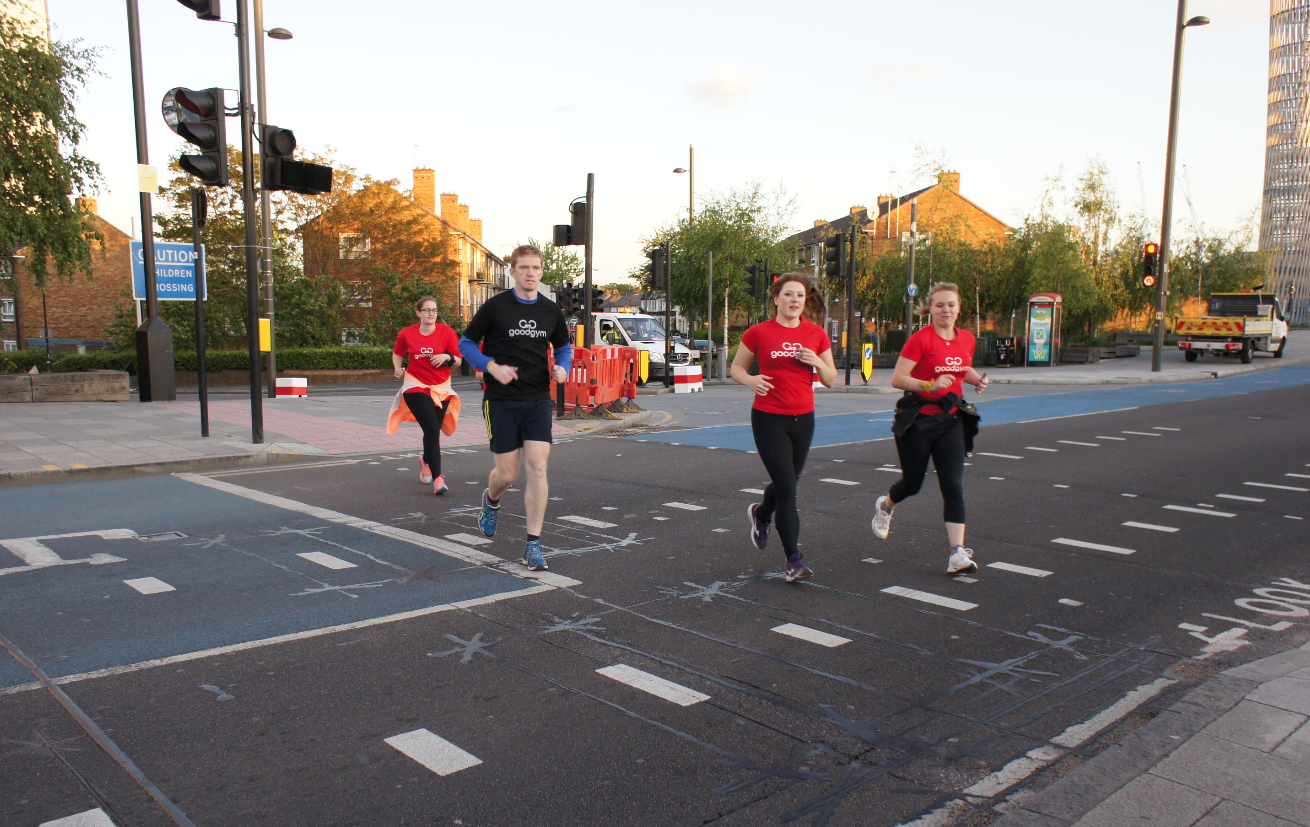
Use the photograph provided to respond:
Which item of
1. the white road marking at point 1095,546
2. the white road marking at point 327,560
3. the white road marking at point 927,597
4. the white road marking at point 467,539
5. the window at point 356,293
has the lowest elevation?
the white road marking at point 927,597

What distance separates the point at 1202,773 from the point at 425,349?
275 inches

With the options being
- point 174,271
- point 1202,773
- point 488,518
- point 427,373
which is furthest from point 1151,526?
point 174,271

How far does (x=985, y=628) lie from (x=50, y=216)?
64.4ft

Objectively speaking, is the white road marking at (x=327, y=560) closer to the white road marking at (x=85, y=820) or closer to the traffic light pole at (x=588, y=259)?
the white road marking at (x=85, y=820)

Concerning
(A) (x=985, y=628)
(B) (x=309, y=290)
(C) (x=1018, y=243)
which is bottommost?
(A) (x=985, y=628)

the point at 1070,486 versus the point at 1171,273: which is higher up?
the point at 1171,273

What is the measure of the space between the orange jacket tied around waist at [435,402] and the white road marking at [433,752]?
549 cm

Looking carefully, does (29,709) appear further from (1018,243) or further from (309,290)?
(1018,243)

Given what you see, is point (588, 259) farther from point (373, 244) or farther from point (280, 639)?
point (373, 244)

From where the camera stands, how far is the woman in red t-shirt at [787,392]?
5148 millimetres

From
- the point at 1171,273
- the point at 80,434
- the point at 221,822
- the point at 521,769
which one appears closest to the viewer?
the point at 221,822

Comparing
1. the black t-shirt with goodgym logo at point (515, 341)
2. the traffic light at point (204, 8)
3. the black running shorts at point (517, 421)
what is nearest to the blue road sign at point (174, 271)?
the traffic light at point (204, 8)

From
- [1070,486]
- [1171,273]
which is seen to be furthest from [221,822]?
[1171,273]

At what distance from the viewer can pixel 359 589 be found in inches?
196
